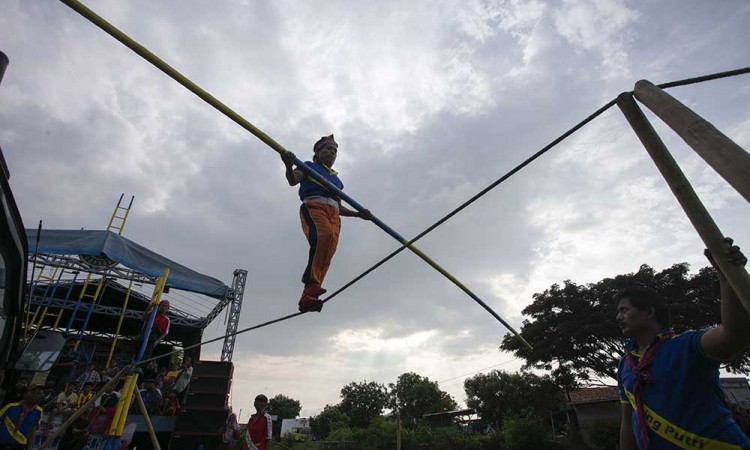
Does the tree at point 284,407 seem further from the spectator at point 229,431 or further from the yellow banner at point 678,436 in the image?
the yellow banner at point 678,436

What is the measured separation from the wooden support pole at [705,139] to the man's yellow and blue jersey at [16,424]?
7.69 meters

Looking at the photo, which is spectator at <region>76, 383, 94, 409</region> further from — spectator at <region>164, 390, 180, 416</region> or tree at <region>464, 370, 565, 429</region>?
tree at <region>464, 370, 565, 429</region>

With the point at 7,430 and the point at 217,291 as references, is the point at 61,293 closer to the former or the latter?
the point at 217,291

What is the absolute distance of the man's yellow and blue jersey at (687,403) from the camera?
146 centimetres

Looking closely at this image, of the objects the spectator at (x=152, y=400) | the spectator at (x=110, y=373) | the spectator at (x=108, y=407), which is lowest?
the spectator at (x=108, y=407)

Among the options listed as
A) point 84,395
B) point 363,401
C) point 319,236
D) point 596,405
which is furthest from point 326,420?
point 319,236

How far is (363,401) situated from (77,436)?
2134 inches

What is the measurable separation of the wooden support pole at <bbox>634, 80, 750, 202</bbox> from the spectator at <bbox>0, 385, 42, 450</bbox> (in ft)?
24.8

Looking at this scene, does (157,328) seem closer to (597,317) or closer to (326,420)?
(597,317)

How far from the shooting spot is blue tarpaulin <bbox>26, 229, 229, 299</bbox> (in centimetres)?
928

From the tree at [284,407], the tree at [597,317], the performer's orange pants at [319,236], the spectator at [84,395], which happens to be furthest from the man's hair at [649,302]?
the tree at [284,407]

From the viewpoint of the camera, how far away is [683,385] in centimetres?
157

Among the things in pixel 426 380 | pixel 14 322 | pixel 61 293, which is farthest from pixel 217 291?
pixel 426 380

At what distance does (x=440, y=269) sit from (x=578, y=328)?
1582cm
